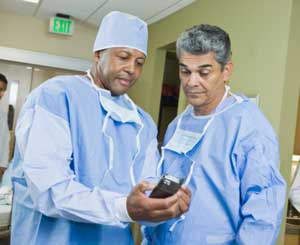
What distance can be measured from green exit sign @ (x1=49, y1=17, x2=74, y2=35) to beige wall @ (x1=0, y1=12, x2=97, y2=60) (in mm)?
181

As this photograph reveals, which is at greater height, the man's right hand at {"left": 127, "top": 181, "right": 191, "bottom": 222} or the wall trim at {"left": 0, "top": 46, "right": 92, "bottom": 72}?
the wall trim at {"left": 0, "top": 46, "right": 92, "bottom": 72}

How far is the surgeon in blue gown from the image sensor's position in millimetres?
1301

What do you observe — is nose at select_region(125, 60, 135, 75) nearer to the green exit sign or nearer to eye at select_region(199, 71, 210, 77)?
eye at select_region(199, 71, 210, 77)

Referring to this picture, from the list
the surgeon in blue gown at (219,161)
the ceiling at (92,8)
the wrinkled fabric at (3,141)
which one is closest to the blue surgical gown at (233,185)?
the surgeon in blue gown at (219,161)

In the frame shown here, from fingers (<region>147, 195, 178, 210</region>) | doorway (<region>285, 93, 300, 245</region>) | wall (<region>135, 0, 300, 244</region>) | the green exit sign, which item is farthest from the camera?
the green exit sign

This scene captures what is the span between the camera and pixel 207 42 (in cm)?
143

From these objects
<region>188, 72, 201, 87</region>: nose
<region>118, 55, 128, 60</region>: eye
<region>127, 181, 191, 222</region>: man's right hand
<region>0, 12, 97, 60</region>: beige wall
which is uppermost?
<region>0, 12, 97, 60</region>: beige wall

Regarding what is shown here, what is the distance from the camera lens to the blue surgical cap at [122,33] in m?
1.40

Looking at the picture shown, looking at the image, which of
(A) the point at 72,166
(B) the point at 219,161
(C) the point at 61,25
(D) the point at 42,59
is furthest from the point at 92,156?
(D) the point at 42,59

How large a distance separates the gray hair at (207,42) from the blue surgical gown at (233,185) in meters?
0.19

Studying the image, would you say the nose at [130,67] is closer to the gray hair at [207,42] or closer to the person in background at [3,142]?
the gray hair at [207,42]

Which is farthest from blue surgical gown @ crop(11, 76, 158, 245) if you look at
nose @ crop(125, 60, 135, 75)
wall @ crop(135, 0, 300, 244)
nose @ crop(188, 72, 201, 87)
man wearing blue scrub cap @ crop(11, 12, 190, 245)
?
wall @ crop(135, 0, 300, 244)

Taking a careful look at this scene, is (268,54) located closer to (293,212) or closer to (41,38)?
(293,212)

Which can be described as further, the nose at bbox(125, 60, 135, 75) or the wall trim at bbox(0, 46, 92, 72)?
the wall trim at bbox(0, 46, 92, 72)
